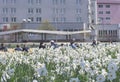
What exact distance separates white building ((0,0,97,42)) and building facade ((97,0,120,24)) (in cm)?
2948

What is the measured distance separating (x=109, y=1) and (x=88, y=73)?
101743mm

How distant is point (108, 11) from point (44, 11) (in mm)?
34441

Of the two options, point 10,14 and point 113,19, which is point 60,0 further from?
point 113,19

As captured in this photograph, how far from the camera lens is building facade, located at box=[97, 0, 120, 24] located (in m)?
105

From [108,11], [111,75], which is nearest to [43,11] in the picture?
[108,11]

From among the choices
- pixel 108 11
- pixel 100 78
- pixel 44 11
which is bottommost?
pixel 100 78

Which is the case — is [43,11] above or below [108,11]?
above

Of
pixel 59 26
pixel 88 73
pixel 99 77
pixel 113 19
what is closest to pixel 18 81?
pixel 88 73

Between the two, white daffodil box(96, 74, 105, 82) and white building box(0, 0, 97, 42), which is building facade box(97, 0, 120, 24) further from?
white daffodil box(96, 74, 105, 82)

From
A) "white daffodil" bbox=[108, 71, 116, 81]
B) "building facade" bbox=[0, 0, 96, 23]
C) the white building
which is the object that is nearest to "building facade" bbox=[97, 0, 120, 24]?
the white building

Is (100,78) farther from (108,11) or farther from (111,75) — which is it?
(108,11)

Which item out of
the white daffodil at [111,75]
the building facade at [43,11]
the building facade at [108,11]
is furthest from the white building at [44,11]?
the white daffodil at [111,75]

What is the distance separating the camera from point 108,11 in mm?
106000

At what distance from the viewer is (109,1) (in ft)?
350
